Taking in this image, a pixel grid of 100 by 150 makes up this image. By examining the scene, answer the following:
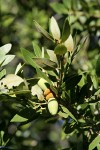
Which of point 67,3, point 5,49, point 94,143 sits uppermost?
point 67,3

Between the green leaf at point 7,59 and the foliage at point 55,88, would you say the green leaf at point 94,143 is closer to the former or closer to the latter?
the foliage at point 55,88

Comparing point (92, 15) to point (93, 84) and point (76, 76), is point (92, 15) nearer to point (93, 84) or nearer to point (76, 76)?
point (93, 84)

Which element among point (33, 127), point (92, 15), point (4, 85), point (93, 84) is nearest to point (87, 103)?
point (93, 84)

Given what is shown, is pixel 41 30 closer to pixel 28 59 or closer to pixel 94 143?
pixel 28 59

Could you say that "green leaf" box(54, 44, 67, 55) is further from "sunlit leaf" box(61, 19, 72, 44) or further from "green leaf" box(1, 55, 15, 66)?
"green leaf" box(1, 55, 15, 66)

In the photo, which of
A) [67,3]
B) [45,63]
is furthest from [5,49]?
[67,3]

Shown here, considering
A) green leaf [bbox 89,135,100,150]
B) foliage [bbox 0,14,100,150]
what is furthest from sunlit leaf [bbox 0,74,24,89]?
green leaf [bbox 89,135,100,150]
